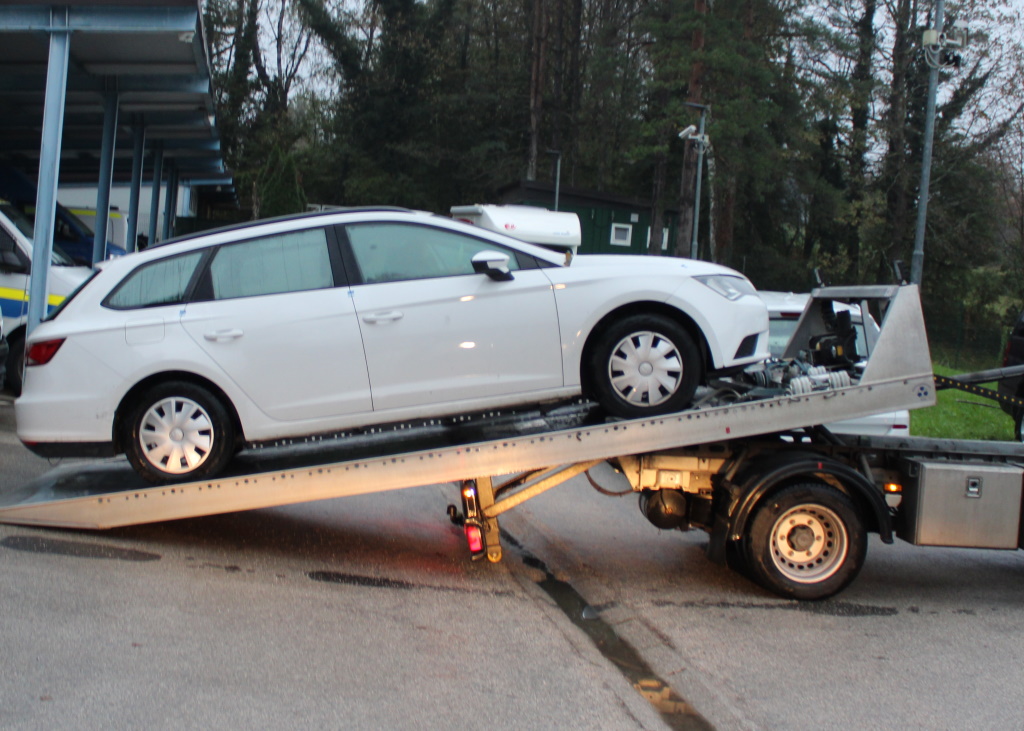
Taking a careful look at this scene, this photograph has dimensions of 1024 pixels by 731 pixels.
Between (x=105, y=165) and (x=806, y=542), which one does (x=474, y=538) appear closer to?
(x=806, y=542)

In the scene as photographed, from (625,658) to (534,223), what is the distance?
44.7ft

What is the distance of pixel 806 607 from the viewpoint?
6062 mm

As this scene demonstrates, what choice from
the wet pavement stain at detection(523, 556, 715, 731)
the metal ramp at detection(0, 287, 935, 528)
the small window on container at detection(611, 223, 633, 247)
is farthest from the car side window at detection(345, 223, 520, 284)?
the small window on container at detection(611, 223, 633, 247)

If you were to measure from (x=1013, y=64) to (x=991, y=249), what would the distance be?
258 inches

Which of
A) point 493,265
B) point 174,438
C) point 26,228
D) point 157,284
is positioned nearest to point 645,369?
point 493,265

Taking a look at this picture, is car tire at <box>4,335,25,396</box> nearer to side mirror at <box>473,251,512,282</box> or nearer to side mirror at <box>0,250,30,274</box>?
side mirror at <box>0,250,30,274</box>

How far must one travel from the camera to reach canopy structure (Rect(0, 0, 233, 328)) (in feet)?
37.1

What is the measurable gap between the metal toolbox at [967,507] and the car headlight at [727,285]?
1.57 meters

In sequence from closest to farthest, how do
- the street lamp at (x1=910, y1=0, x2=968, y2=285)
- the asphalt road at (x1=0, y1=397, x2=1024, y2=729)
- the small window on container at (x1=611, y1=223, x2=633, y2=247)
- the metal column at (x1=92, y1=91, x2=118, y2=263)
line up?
the asphalt road at (x1=0, y1=397, x2=1024, y2=729) < the metal column at (x1=92, y1=91, x2=118, y2=263) < the street lamp at (x1=910, y1=0, x2=968, y2=285) < the small window on container at (x1=611, y1=223, x2=633, y2=247)

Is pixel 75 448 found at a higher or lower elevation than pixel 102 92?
lower

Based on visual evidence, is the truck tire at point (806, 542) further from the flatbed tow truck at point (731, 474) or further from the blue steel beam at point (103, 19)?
the blue steel beam at point (103, 19)

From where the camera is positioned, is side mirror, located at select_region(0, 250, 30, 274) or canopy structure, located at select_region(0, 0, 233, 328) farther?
side mirror, located at select_region(0, 250, 30, 274)

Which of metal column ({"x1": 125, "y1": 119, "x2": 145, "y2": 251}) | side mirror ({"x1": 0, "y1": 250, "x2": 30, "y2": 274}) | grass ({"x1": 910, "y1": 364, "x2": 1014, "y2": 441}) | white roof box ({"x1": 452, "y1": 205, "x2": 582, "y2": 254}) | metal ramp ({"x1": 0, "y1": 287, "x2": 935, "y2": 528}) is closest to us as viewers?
metal ramp ({"x1": 0, "y1": 287, "x2": 935, "y2": 528})

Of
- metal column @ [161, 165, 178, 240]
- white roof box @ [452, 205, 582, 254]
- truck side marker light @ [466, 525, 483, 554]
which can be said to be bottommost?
truck side marker light @ [466, 525, 483, 554]
